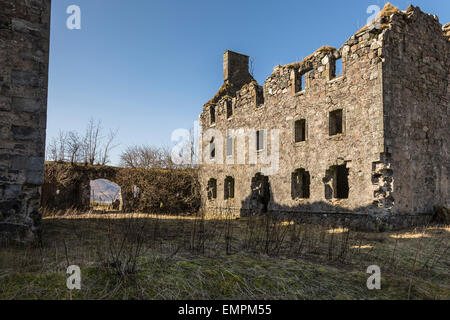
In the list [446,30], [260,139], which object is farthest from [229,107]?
[446,30]

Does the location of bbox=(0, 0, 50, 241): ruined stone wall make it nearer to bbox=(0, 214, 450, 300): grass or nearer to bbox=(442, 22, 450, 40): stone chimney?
bbox=(0, 214, 450, 300): grass

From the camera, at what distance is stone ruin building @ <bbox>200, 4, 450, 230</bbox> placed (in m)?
10.9

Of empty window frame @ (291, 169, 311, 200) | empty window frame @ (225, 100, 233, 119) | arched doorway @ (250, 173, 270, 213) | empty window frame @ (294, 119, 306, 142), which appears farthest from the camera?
empty window frame @ (225, 100, 233, 119)

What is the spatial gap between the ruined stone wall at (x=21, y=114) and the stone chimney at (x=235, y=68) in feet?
50.7

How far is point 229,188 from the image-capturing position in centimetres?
1889

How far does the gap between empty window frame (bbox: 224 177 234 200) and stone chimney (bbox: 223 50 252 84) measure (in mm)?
6529

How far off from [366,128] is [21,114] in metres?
9.70

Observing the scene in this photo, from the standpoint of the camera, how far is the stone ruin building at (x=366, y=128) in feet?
35.7

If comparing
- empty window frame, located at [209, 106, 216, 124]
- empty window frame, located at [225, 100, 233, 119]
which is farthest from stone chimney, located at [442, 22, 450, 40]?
empty window frame, located at [209, 106, 216, 124]

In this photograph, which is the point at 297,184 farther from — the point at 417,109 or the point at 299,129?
the point at 417,109

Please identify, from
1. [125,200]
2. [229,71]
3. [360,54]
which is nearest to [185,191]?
[125,200]
